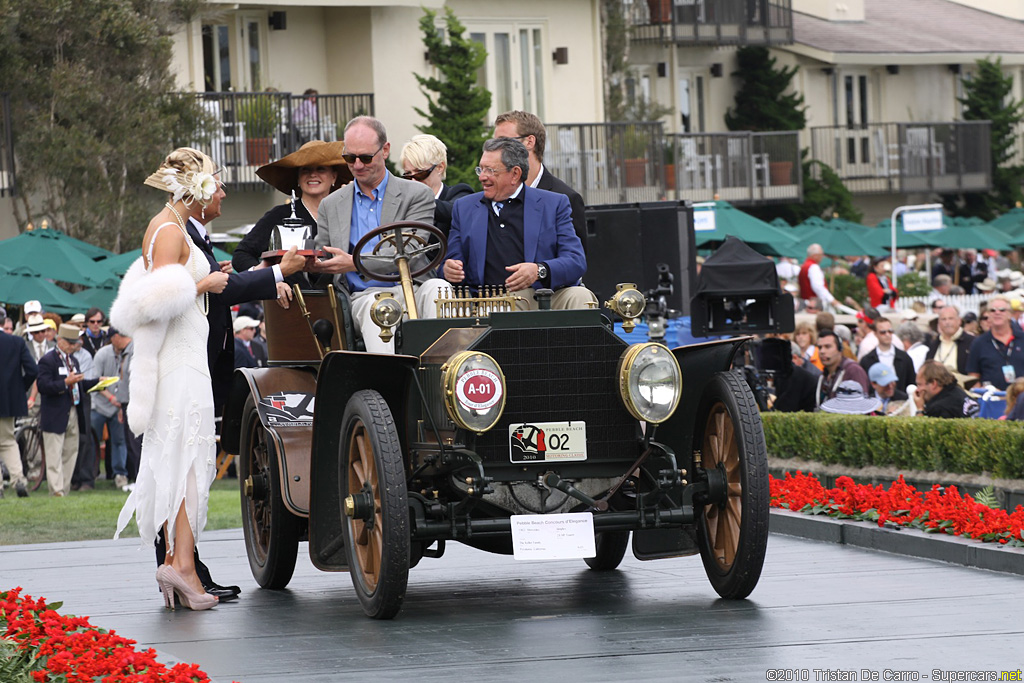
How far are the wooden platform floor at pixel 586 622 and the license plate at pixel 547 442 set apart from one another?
0.74 metres

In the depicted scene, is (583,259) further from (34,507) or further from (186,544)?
(34,507)

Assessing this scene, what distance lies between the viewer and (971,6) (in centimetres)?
6097

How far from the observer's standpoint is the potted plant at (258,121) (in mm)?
31734

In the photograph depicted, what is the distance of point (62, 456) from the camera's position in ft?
61.7

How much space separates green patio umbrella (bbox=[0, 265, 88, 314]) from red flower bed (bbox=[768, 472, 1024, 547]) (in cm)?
1060

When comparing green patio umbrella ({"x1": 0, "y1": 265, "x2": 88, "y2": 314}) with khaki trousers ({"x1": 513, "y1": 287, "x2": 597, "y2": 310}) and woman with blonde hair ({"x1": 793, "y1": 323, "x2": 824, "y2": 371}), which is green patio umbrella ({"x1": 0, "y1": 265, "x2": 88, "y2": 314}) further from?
khaki trousers ({"x1": 513, "y1": 287, "x2": 597, "y2": 310})

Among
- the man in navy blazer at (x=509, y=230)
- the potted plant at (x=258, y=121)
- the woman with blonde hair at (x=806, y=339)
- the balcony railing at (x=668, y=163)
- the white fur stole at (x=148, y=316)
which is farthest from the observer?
the balcony railing at (x=668, y=163)

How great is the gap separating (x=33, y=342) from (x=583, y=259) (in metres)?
12.6

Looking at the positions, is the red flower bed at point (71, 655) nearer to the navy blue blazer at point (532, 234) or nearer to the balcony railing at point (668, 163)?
the navy blue blazer at point (532, 234)

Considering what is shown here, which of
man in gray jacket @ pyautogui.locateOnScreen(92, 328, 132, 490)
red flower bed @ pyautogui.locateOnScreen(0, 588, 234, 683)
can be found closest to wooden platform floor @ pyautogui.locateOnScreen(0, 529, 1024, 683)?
red flower bed @ pyautogui.locateOnScreen(0, 588, 234, 683)

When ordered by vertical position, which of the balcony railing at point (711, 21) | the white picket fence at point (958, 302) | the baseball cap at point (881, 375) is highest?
the balcony railing at point (711, 21)

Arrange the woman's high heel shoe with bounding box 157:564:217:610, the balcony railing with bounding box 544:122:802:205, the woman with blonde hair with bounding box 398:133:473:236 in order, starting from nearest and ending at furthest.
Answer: the woman's high heel shoe with bounding box 157:564:217:610, the woman with blonde hair with bounding box 398:133:473:236, the balcony railing with bounding box 544:122:802:205

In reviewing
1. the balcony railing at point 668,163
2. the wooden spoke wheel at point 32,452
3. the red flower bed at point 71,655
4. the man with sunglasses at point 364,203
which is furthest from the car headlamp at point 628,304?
the balcony railing at point 668,163

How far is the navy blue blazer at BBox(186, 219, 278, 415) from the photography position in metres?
8.94
